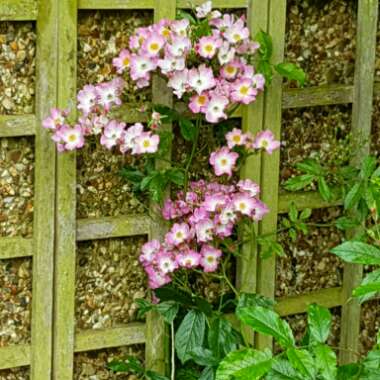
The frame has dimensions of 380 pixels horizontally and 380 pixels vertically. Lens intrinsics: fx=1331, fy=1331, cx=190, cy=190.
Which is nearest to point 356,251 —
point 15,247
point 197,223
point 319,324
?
point 319,324

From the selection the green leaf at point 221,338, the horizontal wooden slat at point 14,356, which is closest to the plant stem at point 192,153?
the green leaf at point 221,338

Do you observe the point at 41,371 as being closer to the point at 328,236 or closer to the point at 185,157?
the point at 185,157

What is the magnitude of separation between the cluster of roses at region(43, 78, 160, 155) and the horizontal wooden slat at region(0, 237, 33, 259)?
239 mm

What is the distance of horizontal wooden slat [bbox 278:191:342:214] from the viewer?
358 centimetres

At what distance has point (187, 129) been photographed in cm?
331

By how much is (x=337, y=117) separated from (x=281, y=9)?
0.38 meters

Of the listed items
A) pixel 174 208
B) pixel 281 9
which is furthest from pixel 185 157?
pixel 281 9

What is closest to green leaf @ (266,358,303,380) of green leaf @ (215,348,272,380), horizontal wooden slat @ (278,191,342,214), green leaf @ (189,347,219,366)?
green leaf @ (215,348,272,380)

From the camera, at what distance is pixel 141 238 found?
3.39 metres

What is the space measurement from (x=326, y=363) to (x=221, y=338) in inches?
32.4

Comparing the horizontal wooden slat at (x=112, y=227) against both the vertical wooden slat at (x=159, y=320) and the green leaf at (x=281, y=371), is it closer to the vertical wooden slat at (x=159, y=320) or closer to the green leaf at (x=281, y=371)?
the vertical wooden slat at (x=159, y=320)

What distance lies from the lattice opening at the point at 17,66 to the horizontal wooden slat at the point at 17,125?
0.07ft

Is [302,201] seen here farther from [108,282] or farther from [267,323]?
[267,323]

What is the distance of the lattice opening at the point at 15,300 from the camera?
126 inches
